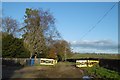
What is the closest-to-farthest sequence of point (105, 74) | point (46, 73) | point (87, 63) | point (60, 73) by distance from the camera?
point (105, 74)
point (46, 73)
point (60, 73)
point (87, 63)

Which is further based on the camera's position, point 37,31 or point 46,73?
point 37,31

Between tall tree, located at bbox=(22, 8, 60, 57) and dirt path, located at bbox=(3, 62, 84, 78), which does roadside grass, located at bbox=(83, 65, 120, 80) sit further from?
tall tree, located at bbox=(22, 8, 60, 57)

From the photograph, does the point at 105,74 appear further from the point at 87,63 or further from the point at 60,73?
the point at 87,63

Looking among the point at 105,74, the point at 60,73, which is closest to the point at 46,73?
the point at 60,73

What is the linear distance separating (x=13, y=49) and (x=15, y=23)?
1121cm

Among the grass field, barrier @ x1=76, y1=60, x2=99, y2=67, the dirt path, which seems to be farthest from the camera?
barrier @ x1=76, y1=60, x2=99, y2=67

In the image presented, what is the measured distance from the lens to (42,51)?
72.4m

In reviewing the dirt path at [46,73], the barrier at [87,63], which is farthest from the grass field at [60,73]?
the barrier at [87,63]

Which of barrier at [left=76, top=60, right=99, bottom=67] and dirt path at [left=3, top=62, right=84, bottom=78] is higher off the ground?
barrier at [left=76, top=60, right=99, bottom=67]

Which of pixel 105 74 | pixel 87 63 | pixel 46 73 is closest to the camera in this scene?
pixel 105 74

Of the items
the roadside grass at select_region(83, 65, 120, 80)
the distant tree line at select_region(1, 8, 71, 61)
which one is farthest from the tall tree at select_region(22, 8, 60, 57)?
the roadside grass at select_region(83, 65, 120, 80)

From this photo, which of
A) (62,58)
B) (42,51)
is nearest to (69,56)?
(62,58)

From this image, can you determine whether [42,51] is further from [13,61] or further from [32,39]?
[13,61]

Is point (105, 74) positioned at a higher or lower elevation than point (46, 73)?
higher
